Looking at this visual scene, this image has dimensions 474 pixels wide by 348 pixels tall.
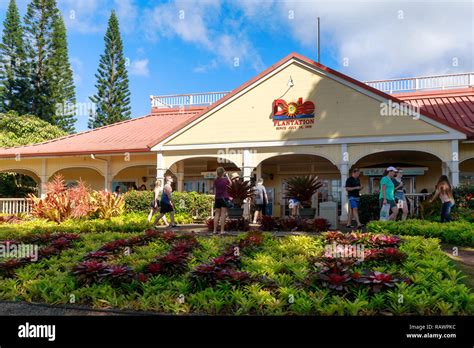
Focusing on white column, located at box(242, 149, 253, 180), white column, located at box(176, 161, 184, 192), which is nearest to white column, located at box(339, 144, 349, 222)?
white column, located at box(242, 149, 253, 180)

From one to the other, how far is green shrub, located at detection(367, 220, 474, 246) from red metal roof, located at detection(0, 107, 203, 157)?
10791mm

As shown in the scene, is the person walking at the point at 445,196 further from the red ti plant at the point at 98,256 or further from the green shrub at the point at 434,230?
the red ti plant at the point at 98,256

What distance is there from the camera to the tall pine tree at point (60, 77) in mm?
34562

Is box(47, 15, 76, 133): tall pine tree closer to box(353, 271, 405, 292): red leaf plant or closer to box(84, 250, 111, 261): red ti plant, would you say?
box(84, 250, 111, 261): red ti plant

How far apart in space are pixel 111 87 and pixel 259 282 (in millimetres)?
34903

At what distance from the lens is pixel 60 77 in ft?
116

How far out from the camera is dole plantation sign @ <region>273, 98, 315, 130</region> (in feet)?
50.2

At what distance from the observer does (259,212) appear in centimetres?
1373

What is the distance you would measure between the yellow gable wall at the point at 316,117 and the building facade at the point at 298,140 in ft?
0.12

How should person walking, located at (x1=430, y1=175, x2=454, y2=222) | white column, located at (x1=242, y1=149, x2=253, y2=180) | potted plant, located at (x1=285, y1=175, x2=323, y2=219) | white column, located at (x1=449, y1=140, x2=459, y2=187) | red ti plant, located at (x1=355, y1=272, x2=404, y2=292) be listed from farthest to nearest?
white column, located at (x1=242, y1=149, x2=253, y2=180)
white column, located at (x1=449, y1=140, x2=459, y2=187)
potted plant, located at (x1=285, y1=175, x2=323, y2=219)
person walking, located at (x1=430, y1=175, x2=454, y2=222)
red ti plant, located at (x1=355, y1=272, x2=404, y2=292)

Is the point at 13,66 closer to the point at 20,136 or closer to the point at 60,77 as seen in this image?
the point at 60,77

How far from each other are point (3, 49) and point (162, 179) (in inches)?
1032

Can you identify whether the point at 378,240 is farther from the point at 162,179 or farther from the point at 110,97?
the point at 110,97

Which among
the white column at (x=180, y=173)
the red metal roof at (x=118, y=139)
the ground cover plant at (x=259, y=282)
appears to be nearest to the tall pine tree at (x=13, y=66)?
the red metal roof at (x=118, y=139)
